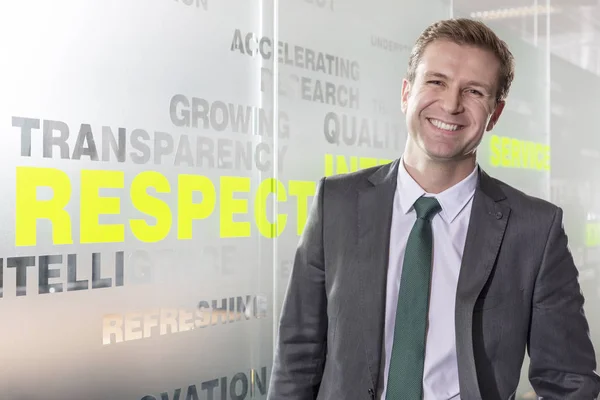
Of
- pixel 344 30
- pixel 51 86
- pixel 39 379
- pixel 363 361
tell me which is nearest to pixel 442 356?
pixel 363 361

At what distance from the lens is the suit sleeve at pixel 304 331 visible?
5.35 feet

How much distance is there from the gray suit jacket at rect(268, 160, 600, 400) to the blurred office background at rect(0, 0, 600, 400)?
101cm

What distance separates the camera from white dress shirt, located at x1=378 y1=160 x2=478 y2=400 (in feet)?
5.11

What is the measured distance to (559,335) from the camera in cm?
156

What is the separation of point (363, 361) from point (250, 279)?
63.5 inches

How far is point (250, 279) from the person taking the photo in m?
3.14

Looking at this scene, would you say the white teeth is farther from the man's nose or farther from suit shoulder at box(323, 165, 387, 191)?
suit shoulder at box(323, 165, 387, 191)

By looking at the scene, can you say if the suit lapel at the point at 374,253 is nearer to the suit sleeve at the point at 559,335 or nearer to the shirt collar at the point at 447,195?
the shirt collar at the point at 447,195

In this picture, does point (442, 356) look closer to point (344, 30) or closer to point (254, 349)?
point (254, 349)

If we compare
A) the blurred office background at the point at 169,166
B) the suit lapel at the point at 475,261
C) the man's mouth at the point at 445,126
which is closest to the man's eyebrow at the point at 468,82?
the man's mouth at the point at 445,126

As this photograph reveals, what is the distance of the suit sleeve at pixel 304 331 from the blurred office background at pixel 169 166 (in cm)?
100

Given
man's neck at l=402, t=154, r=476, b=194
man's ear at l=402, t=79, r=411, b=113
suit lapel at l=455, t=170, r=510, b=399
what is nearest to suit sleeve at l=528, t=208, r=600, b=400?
suit lapel at l=455, t=170, r=510, b=399

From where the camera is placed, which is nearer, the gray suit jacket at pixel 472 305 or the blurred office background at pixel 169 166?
the gray suit jacket at pixel 472 305

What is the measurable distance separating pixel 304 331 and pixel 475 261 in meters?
0.40
